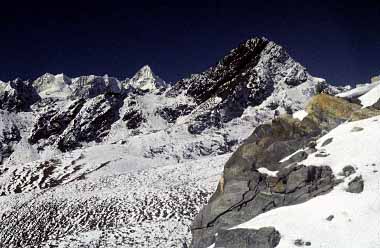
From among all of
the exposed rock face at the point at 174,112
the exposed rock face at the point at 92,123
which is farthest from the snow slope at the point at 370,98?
the exposed rock face at the point at 92,123

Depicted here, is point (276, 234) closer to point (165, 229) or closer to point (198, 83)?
point (165, 229)

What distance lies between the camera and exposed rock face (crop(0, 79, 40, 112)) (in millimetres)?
158750

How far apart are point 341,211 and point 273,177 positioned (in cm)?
497

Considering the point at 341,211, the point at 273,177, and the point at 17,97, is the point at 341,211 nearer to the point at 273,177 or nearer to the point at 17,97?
the point at 273,177

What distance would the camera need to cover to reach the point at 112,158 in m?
84.7

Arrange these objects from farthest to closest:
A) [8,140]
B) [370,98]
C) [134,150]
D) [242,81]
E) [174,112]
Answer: [8,140]
[174,112]
[242,81]
[134,150]
[370,98]

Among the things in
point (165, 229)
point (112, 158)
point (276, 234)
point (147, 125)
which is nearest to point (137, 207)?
point (165, 229)

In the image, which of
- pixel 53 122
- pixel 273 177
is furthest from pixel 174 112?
pixel 273 177

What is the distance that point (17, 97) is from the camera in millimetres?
163500

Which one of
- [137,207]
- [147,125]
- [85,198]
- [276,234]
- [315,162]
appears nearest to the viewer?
[276,234]

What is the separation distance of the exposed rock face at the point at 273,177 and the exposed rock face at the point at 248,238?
1119 mm

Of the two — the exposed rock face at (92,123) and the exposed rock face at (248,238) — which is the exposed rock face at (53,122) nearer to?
the exposed rock face at (92,123)

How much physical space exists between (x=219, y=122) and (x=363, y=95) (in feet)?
234

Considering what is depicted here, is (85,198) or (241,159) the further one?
(85,198)
